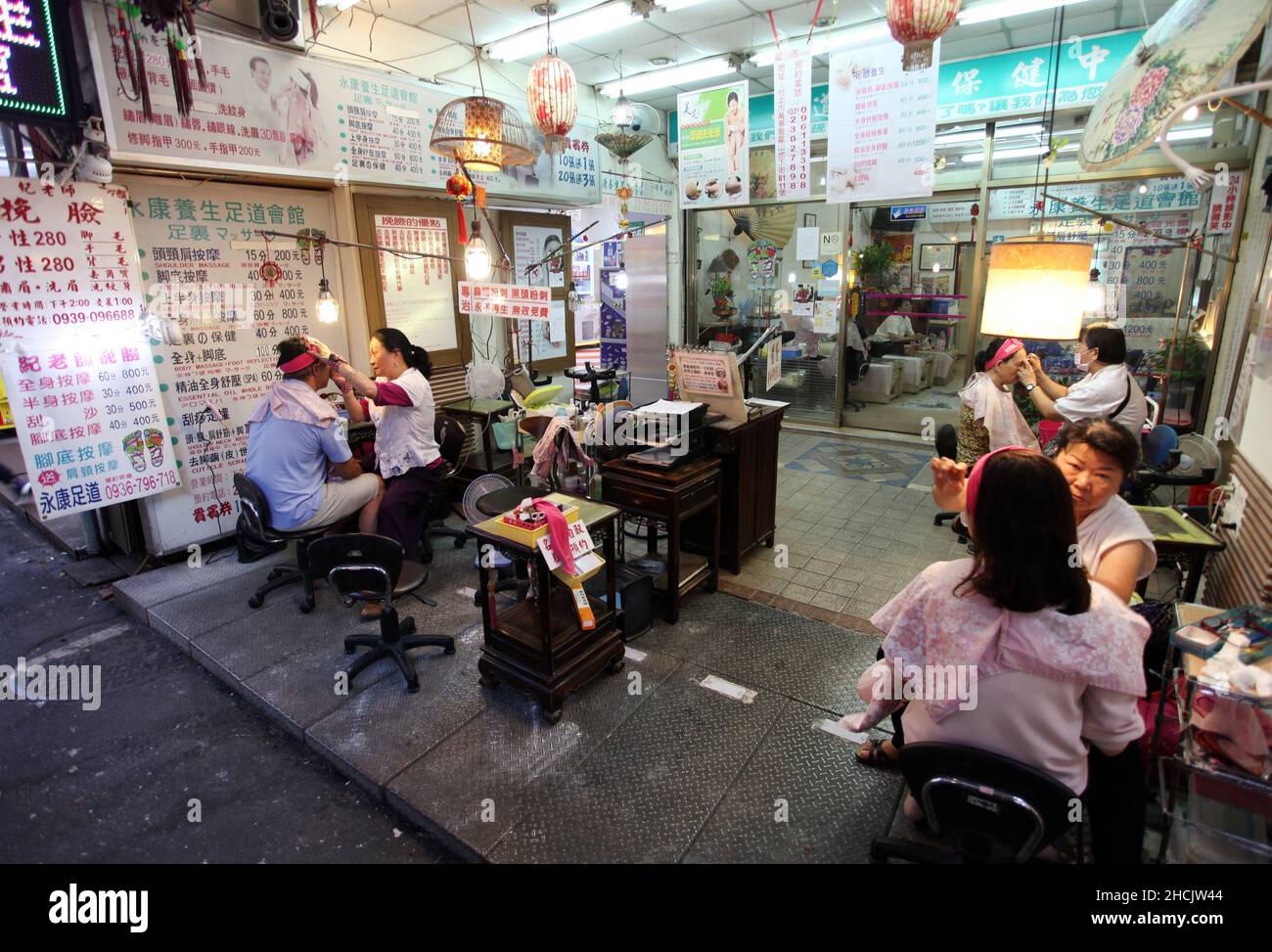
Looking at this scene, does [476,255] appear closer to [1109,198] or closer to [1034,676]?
[1034,676]

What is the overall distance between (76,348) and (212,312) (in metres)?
0.91

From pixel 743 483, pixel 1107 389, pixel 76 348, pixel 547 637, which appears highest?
pixel 76 348

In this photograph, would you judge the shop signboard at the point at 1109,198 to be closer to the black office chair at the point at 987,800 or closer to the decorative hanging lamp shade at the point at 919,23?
the decorative hanging lamp shade at the point at 919,23

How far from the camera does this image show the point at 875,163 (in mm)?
6426

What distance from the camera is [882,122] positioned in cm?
628

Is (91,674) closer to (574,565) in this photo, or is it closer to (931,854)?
(574,565)

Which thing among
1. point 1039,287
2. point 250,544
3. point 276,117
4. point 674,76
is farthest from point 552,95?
point 674,76

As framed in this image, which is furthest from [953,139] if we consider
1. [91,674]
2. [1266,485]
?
[91,674]

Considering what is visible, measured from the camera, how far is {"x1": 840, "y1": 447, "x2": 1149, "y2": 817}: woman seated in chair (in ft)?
6.12

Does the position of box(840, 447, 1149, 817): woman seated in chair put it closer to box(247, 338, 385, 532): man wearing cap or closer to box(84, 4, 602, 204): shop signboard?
box(247, 338, 385, 532): man wearing cap

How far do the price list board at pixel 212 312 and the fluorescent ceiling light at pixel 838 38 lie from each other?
5222mm

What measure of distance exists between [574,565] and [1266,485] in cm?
329

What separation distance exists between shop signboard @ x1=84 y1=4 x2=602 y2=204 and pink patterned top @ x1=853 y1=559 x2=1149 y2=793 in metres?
4.57

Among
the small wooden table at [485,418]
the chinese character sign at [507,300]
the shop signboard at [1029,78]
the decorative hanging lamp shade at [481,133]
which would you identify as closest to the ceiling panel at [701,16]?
the shop signboard at [1029,78]
